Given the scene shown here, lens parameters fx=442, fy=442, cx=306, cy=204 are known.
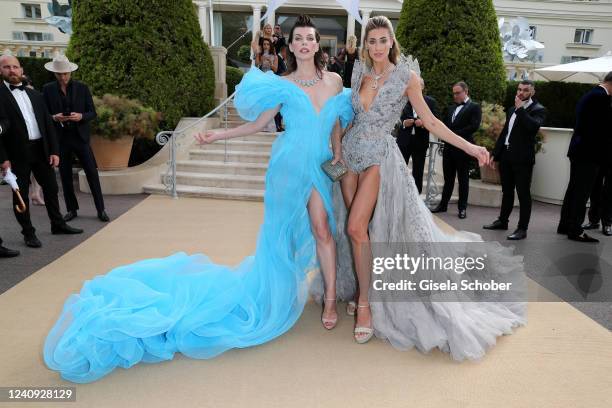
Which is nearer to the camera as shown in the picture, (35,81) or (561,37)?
(35,81)

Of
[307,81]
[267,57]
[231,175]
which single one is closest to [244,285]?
[307,81]

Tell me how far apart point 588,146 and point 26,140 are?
21.2 ft

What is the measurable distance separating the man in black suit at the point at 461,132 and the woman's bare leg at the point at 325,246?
4.26 meters

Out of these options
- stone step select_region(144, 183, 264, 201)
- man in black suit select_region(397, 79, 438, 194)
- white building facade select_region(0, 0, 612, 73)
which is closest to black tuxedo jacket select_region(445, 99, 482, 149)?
man in black suit select_region(397, 79, 438, 194)

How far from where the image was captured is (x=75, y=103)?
5.67 m

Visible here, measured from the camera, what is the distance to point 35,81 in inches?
401

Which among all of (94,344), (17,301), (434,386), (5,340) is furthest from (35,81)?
(434,386)

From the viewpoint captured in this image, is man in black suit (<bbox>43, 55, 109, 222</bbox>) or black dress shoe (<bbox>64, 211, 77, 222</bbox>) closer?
man in black suit (<bbox>43, 55, 109, 222</bbox>)

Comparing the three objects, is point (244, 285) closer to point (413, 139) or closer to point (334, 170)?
point (334, 170)

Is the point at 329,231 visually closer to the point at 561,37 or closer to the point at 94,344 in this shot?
the point at 94,344

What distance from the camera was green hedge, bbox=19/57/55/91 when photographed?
10.1 m

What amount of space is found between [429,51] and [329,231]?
6582mm

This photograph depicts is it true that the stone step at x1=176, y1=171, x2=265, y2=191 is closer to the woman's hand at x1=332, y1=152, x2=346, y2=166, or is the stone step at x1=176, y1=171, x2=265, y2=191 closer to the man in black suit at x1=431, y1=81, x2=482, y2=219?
the man in black suit at x1=431, y1=81, x2=482, y2=219

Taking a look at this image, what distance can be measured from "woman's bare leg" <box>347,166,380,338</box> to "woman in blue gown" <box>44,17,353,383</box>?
19 cm
